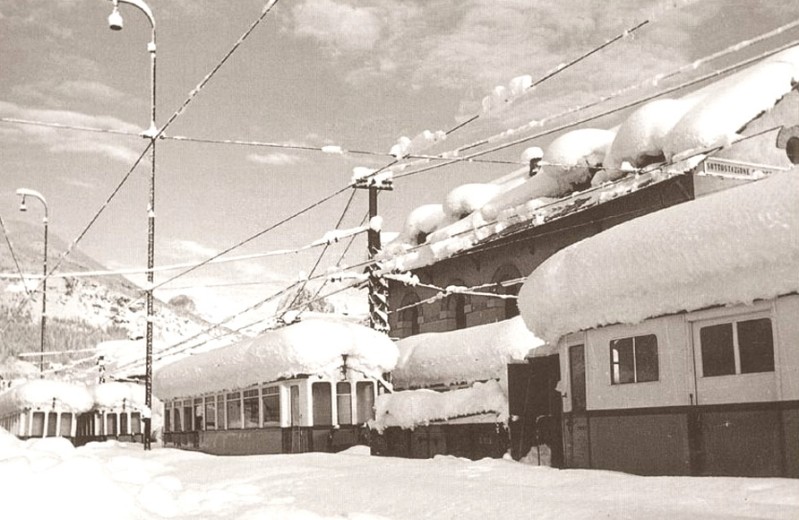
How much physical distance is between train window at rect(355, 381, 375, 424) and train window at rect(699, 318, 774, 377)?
1339cm

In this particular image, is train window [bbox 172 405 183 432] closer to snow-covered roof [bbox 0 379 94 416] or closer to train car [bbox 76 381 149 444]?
train car [bbox 76 381 149 444]

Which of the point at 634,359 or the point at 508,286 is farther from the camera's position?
the point at 508,286

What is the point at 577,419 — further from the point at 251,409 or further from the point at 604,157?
the point at 604,157

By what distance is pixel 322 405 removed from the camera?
2353 cm

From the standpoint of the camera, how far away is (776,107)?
2252 cm

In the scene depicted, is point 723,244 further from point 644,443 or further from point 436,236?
point 436,236

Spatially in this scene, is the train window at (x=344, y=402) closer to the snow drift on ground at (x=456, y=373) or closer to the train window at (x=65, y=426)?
the snow drift on ground at (x=456, y=373)

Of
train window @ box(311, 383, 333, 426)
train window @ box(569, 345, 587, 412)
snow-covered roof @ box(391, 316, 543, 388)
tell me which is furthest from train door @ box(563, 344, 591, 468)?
train window @ box(311, 383, 333, 426)

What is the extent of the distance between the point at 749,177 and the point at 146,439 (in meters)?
16.9

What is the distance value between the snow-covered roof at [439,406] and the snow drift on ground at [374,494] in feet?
9.03

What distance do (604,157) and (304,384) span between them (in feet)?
36.5

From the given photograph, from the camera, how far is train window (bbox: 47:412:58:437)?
40.3 metres

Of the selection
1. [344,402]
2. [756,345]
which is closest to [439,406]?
[344,402]

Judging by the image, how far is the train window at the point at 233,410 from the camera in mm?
26438
